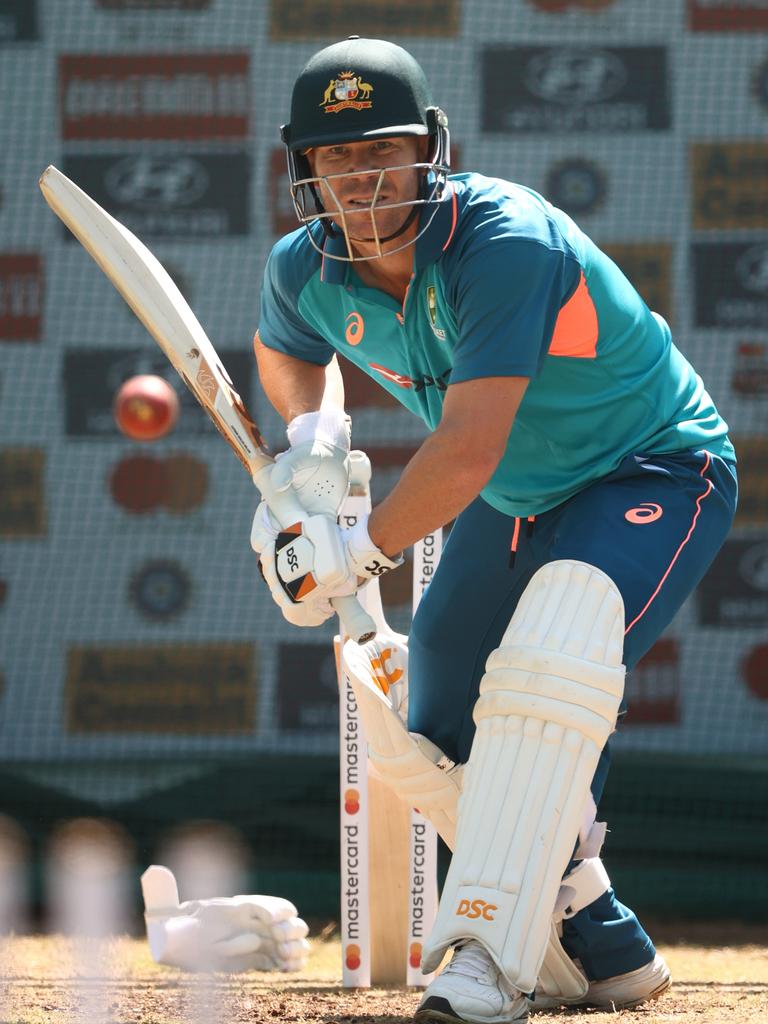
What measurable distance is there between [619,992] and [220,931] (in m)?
0.77

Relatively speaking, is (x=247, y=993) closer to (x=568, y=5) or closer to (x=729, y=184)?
(x=729, y=184)

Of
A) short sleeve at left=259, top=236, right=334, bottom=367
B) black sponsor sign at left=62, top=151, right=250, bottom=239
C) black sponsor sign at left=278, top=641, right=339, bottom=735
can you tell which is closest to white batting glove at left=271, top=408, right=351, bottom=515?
short sleeve at left=259, top=236, right=334, bottom=367

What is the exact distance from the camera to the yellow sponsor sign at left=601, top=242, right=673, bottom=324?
451 centimetres

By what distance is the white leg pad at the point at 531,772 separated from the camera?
1.95 metres

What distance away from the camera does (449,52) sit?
454 centimetres

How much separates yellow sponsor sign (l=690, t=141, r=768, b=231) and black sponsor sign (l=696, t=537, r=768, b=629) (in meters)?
0.90

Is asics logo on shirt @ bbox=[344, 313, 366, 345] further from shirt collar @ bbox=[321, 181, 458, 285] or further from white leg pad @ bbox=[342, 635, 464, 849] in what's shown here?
white leg pad @ bbox=[342, 635, 464, 849]

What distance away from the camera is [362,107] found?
2.12 m

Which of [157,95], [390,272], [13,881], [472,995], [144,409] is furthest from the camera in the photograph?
[157,95]

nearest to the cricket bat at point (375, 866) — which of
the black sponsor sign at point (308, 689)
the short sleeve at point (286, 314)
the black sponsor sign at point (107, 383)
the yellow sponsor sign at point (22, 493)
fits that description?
the short sleeve at point (286, 314)

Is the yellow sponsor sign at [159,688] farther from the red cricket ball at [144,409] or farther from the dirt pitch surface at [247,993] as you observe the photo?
the red cricket ball at [144,409]

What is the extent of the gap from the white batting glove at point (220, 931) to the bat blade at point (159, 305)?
34.8 inches

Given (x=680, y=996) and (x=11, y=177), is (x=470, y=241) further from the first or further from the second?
(x=11, y=177)

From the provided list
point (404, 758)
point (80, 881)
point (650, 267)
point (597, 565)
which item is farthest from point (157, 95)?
point (597, 565)
